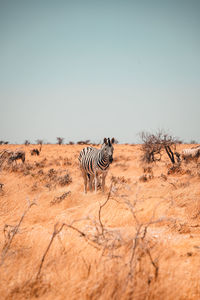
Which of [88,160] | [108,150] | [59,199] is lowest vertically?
[59,199]

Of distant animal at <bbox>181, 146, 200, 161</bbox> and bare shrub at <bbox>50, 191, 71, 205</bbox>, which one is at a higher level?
distant animal at <bbox>181, 146, 200, 161</bbox>

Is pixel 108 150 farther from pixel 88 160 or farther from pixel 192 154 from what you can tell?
pixel 192 154

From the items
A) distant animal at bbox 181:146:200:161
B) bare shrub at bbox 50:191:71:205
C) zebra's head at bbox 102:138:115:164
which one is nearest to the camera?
bare shrub at bbox 50:191:71:205

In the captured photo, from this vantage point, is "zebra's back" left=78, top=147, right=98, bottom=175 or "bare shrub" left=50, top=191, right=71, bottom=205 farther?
"zebra's back" left=78, top=147, right=98, bottom=175

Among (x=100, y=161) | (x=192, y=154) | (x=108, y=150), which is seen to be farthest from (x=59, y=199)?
(x=192, y=154)

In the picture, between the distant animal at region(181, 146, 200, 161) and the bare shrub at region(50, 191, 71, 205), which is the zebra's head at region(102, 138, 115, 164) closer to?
the bare shrub at region(50, 191, 71, 205)

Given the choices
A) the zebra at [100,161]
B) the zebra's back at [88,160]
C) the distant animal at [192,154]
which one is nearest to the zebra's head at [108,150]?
the zebra at [100,161]

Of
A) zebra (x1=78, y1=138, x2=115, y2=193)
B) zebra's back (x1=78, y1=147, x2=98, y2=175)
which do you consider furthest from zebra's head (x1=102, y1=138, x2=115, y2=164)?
zebra's back (x1=78, y1=147, x2=98, y2=175)

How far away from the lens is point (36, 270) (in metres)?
2.18

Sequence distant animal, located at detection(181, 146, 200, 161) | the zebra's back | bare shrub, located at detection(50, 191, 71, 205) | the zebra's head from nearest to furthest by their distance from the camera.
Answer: bare shrub, located at detection(50, 191, 71, 205)
the zebra's head
the zebra's back
distant animal, located at detection(181, 146, 200, 161)

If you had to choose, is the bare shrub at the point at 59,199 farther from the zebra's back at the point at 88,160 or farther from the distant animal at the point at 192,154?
the distant animal at the point at 192,154

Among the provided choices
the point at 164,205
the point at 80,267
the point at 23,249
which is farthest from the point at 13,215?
the point at 164,205

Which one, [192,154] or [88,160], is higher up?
[192,154]

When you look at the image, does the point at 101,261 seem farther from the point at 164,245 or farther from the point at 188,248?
the point at 188,248
